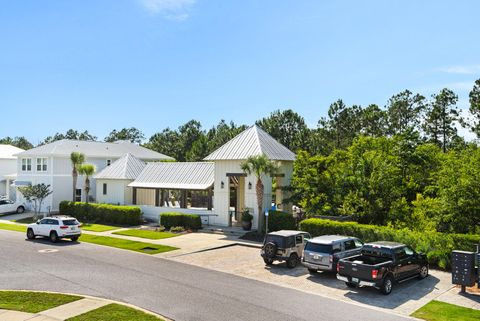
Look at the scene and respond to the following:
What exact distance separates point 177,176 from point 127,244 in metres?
12.2

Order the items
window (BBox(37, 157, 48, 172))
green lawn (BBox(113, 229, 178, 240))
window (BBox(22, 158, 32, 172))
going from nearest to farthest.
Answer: green lawn (BBox(113, 229, 178, 240)) < window (BBox(37, 157, 48, 172)) < window (BBox(22, 158, 32, 172))

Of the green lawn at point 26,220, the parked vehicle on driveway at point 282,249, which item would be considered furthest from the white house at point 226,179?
the parked vehicle on driveway at point 282,249

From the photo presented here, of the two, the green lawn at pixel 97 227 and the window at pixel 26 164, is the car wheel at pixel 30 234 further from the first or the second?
the window at pixel 26 164

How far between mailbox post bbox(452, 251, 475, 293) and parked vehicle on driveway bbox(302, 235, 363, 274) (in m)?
4.17

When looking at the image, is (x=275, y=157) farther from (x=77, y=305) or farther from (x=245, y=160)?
(x=77, y=305)

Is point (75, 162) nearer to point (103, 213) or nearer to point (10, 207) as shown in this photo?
point (103, 213)

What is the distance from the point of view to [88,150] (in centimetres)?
4731

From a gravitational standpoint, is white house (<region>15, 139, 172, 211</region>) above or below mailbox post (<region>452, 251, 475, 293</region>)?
above

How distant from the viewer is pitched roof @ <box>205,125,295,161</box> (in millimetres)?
30891

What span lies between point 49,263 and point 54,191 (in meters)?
25.8

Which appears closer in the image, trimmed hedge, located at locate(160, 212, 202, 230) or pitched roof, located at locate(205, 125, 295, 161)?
pitched roof, located at locate(205, 125, 295, 161)

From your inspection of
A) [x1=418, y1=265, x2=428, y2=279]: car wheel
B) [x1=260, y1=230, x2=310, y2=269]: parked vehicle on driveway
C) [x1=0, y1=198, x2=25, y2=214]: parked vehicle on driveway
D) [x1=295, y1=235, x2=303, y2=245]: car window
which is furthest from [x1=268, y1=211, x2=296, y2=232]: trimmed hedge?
[x1=0, y1=198, x2=25, y2=214]: parked vehicle on driveway

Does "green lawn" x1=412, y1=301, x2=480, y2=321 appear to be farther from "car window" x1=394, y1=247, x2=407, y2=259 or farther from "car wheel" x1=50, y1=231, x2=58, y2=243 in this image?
"car wheel" x1=50, y1=231, x2=58, y2=243

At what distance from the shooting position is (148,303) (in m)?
13.8
